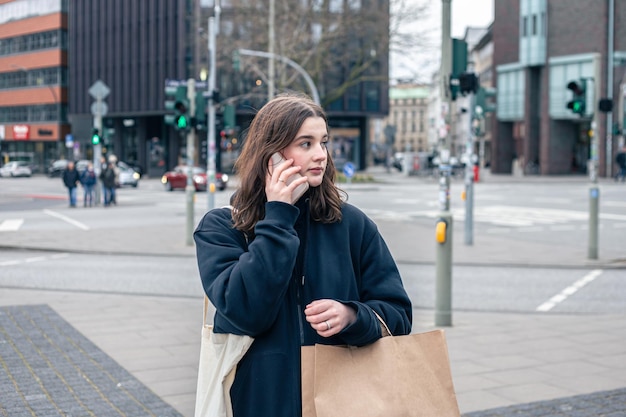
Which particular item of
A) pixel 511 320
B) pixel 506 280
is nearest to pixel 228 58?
pixel 506 280

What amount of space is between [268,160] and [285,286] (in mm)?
407

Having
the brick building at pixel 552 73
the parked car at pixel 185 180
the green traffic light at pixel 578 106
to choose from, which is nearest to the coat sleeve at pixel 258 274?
the green traffic light at pixel 578 106

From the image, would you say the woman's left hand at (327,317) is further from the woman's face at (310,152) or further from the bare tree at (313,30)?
the bare tree at (313,30)

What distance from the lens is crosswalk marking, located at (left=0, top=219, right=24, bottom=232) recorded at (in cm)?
2269

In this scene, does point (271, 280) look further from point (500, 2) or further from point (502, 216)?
point (500, 2)

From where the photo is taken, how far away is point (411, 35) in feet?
135

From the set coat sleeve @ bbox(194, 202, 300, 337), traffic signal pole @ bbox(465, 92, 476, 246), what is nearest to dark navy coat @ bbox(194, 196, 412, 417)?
coat sleeve @ bbox(194, 202, 300, 337)

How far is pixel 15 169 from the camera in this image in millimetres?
73938

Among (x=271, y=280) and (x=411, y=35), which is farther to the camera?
(x=411, y=35)

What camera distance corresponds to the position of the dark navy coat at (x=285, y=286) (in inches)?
102

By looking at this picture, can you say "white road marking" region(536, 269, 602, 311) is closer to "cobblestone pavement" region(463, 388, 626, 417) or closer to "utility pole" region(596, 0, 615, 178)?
"cobblestone pavement" region(463, 388, 626, 417)

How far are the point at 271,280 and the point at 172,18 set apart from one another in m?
69.1

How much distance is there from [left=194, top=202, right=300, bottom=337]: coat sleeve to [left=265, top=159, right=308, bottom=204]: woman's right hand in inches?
0.9

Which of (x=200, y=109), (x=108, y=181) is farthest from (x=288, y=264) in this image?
(x=108, y=181)
